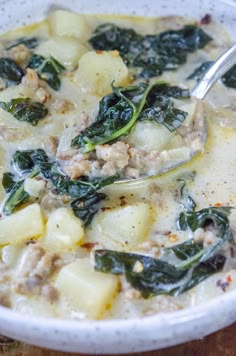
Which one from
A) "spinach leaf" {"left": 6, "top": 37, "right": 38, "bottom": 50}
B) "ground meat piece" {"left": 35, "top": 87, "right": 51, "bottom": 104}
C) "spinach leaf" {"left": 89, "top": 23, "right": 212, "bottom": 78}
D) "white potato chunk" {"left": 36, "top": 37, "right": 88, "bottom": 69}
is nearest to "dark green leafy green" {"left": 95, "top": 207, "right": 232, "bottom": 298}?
"ground meat piece" {"left": 35, "top": 87, "right": 51, "bottom": 104}

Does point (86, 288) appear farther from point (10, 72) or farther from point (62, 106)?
point (10, 72)

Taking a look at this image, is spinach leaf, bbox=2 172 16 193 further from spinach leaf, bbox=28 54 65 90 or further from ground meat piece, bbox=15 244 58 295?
spinach leaf, bbox=28 54 65 90

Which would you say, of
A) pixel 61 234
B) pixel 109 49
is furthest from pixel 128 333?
pixel 109 49

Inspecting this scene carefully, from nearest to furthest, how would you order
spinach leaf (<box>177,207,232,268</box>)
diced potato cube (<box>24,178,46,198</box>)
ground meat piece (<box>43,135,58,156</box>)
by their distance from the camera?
spinach leaf (<box>177,207,232,268</box>), diced potato cube (<box>24,178,46,198</box>), ground meat piece (<box>43,135,58,156</box>)

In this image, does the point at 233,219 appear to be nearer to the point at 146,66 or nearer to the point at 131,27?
the point at 146,66

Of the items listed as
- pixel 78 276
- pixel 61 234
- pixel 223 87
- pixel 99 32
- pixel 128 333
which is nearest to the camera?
pixel 128 333

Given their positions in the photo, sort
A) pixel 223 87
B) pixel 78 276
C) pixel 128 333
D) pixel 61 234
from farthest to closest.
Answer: pixel 223 87, pixel 61 234, pixel 78 276, pixel 128 333
